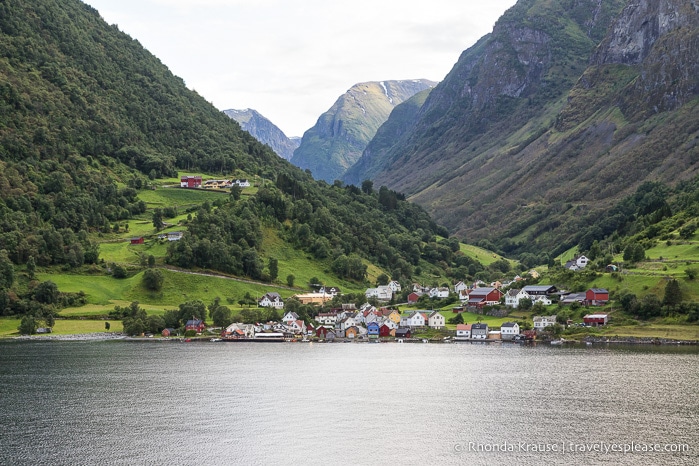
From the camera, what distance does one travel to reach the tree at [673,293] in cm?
13300

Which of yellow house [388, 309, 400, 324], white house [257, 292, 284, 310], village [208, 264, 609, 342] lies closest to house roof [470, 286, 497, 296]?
village [208, 264, 609, 342]

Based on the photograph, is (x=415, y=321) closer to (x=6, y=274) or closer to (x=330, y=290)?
(x=330, y=290)

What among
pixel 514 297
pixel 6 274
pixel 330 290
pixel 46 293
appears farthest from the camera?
pixel 330 290

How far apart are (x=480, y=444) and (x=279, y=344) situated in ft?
277

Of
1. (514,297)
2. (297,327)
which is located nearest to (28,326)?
(297,327)

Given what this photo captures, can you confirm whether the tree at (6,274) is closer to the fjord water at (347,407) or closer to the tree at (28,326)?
the tree at (28,326)

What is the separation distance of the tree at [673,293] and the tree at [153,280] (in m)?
103

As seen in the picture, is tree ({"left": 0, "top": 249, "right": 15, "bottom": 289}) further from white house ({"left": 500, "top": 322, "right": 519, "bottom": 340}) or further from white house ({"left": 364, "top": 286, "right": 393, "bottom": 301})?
white house ({"left": 500, "top": 322, "right": 519, "bottom": 340})

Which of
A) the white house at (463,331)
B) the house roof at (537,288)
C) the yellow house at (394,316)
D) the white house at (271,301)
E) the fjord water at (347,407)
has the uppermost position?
the house roof at (537,288)

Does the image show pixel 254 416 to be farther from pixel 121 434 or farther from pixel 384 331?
pixel 384 331

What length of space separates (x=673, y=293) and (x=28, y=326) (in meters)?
116

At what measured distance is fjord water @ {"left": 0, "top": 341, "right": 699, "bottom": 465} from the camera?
63.4 m

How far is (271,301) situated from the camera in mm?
174125

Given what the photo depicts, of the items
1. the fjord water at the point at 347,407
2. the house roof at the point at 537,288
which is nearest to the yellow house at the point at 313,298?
the house roof at the point at 537,288
